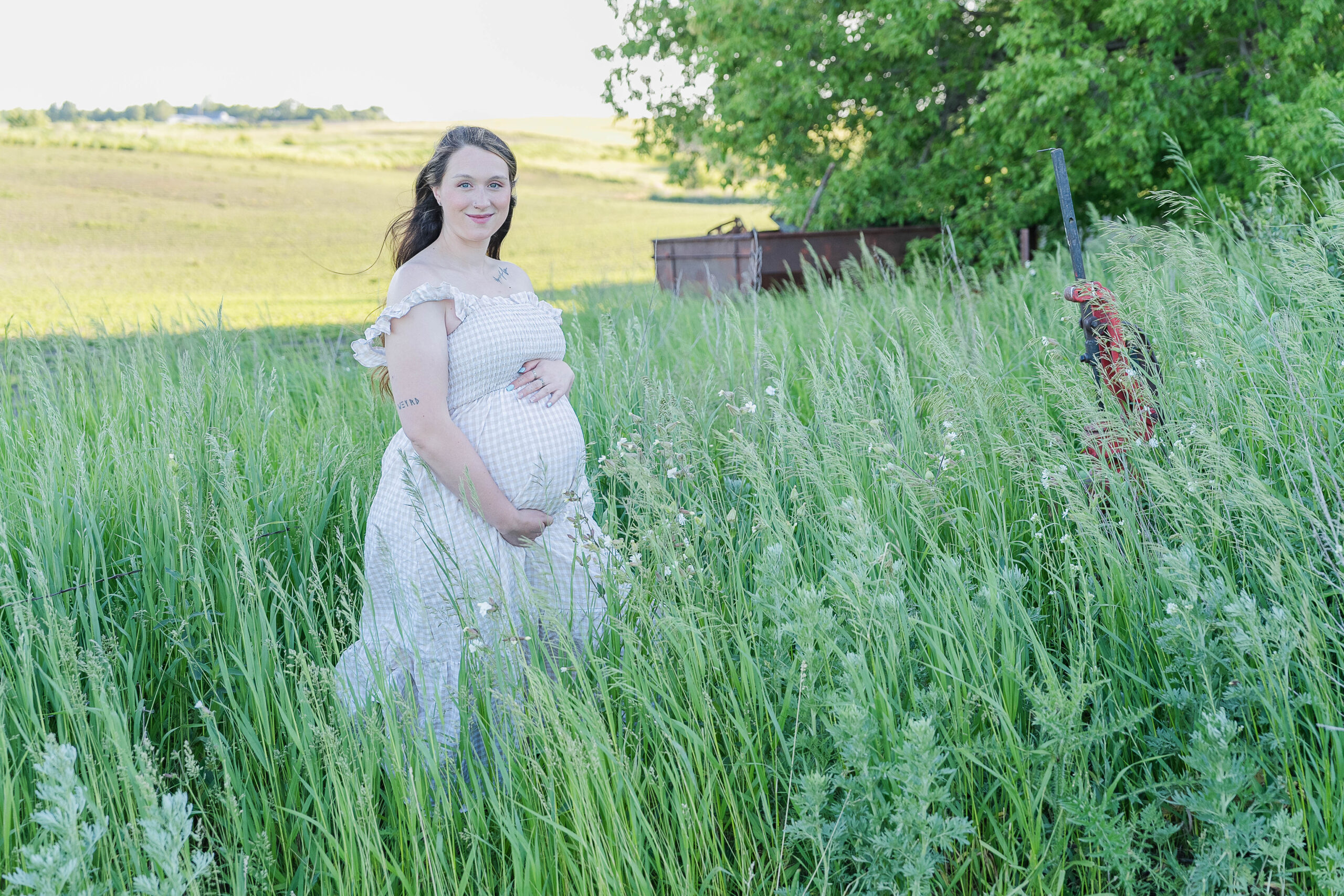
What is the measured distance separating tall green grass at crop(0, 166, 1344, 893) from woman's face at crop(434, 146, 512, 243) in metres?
0.79

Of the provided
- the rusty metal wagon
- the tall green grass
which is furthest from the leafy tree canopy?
the tall green grass

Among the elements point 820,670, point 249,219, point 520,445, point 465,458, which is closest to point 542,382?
point 520,445

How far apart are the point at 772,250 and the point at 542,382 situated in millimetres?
8797

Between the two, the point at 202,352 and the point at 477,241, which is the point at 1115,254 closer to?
the point at 477,241

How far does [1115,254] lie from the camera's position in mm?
3020

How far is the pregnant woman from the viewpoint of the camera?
92.7 inches

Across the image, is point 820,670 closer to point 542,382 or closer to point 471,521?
point 471,521

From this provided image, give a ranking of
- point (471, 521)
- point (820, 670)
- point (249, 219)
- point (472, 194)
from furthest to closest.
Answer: point (249, 219) < point (472, 194) < point (471, 521) < point (820, 670)

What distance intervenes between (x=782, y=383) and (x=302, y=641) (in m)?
1.83

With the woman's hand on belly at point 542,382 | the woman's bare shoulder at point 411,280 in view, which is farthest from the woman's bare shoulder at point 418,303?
the woman's hand on belly at point 542,382

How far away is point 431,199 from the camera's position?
114 inches

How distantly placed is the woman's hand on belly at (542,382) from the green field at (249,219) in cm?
723

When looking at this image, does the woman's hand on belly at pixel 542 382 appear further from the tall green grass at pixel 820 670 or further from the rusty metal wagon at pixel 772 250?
the rusty metal wagon at pixel 772 250

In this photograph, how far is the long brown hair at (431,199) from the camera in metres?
2.75
